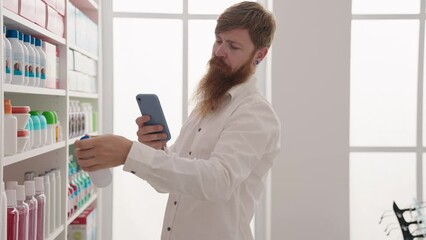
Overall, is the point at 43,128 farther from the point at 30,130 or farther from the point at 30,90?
the point at 30,90

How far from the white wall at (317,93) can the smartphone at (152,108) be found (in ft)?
6.35

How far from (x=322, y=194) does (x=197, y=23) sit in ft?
5.01

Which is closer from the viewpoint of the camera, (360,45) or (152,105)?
(152,105)

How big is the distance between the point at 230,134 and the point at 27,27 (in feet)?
3.09

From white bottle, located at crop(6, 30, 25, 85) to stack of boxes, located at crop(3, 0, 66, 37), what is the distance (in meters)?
0.08

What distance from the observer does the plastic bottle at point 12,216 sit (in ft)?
5.81

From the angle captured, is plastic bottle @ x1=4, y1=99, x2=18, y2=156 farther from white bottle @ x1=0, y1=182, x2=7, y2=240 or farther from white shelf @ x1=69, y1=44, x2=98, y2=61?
white shelf @ x1=69, y1=44, x2=98, y2=61

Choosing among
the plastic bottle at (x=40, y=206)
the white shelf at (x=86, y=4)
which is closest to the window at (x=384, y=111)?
the white shelf at (x=86, y=4)

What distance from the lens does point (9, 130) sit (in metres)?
1.69

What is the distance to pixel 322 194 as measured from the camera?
354 cm

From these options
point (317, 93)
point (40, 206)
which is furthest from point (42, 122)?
point (317, 93)

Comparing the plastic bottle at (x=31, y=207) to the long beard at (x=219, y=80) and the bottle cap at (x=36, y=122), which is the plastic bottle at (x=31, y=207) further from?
the long beard at (x=219, y=80)

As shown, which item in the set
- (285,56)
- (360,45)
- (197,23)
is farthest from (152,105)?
(360,45)

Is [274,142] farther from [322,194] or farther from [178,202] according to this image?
[322,194]
